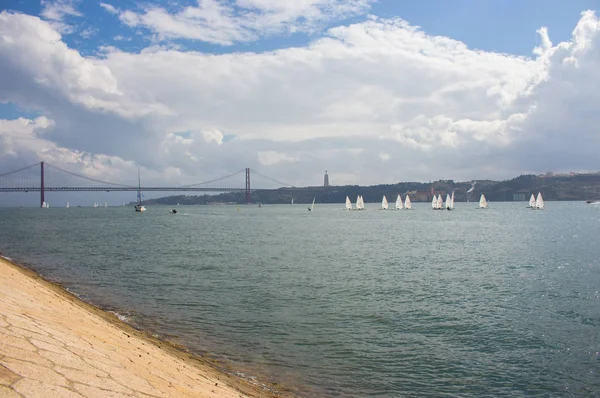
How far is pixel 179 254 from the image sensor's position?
33250 mm

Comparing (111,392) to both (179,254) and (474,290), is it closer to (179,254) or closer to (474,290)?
(474,290)

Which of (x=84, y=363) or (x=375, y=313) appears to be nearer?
(x=84, y=363)

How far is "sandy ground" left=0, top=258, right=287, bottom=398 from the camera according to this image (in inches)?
201

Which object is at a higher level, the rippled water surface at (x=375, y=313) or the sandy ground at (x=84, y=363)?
the sandy ground at (x=84, y=363)

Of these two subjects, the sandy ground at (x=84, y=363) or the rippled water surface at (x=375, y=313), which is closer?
the sandy ground at (x=84, y=363)

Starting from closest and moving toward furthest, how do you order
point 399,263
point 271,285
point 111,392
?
1. point 111,392
2. point 271,285
3. point 399,263

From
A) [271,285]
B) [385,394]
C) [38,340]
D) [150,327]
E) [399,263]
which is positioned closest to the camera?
[38,340]

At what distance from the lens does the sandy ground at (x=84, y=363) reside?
5113 millimetres

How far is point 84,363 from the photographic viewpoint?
6.20 m

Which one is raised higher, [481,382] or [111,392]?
[111,392]

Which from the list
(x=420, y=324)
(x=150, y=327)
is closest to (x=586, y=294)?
(x=420, y=324)

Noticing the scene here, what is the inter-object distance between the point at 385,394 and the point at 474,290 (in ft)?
38.6

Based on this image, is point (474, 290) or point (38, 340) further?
point (474, 290)

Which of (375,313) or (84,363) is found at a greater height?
(84,363)
